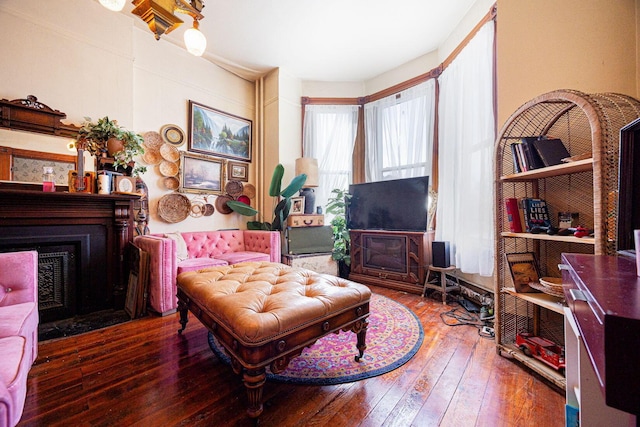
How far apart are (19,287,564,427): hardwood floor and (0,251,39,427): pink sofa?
295mm

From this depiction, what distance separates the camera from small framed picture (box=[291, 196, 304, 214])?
11.8ft

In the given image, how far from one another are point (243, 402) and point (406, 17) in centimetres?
377

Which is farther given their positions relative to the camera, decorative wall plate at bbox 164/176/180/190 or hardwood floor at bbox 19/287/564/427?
decorative wall plate at bbox 164/176/180/190

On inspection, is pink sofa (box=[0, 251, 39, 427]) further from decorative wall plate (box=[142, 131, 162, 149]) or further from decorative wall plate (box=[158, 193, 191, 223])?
decorative wall plate (box=[142, 131, 162, 149])

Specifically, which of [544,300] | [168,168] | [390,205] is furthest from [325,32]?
[544,300]

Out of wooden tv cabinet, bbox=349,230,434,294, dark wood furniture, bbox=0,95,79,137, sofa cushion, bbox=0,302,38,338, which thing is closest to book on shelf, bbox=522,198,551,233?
wooden tv cabinet, bbox=349,230,434,294

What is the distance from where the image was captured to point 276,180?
3648 mm

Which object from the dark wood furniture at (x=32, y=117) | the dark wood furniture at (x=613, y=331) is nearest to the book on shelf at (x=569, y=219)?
the dark wood furniture at (x=613, y=331)

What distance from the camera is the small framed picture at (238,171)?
3.89 m

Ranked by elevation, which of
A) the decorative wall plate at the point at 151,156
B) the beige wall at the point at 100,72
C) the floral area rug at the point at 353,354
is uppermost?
the beige wall at the point at 100,72

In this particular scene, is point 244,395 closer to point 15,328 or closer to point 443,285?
point 15,328

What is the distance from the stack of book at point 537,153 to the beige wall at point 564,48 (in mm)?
361

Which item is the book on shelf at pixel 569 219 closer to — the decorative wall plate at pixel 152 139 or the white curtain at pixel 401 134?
the white curtain at pixel 401 134

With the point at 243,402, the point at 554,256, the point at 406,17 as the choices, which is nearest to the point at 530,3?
the point at 406,17
